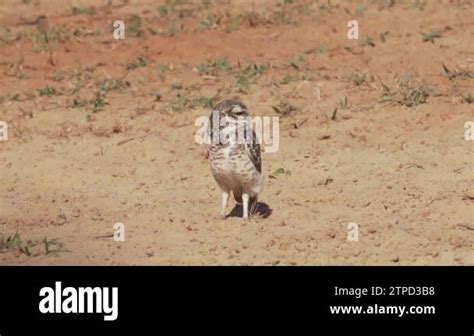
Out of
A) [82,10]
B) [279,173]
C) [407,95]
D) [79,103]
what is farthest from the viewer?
[82,10]

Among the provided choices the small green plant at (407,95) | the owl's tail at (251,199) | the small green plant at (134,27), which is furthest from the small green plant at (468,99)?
the small green plant at (134,27)

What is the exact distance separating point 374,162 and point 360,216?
133 cm

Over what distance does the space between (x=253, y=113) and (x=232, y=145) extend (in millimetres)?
3063

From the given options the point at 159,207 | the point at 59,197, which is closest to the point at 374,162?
the point at 159,207

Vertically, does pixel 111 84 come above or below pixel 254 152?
above

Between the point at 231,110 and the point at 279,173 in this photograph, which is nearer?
the point at 231,110

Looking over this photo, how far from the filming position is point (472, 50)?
39.1 feet

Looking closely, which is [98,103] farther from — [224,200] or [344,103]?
[224,200]

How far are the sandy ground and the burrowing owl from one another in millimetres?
401

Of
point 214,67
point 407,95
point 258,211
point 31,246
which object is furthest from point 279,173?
point 214,67

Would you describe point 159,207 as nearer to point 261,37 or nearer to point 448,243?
point 448,243

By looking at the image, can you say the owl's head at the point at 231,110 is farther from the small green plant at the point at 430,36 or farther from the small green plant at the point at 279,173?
the small green plant at the point at 430,36

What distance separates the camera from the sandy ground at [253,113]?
24.9 ft

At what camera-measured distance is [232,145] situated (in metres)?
7.72
